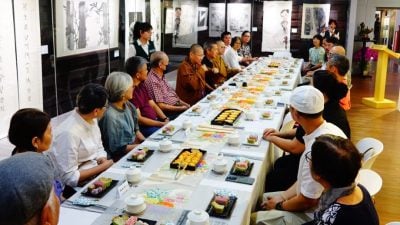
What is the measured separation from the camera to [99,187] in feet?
7.52

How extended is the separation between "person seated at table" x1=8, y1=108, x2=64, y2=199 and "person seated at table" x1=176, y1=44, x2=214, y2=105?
11.5 ft

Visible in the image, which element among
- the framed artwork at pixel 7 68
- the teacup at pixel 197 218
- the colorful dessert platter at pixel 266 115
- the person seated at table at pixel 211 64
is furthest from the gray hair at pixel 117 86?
the person seated at table at pixel 211 64

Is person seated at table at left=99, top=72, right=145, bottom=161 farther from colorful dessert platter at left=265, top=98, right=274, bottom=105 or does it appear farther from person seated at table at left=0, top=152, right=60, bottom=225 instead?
person seated at table at left=0, top=152, right=60, bottom=225

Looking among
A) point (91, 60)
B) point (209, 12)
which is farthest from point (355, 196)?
point (209, 12)

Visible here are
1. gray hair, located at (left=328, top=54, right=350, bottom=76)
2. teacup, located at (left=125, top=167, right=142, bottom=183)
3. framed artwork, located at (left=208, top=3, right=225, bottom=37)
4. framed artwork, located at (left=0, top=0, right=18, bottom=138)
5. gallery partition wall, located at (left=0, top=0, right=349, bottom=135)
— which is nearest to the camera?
teacup, located at (left=125, top=167, right=142, bottom=183)

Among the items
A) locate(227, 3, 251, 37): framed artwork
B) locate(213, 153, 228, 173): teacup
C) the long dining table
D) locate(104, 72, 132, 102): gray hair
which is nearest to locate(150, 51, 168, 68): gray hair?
the long dining table

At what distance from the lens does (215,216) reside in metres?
2.06

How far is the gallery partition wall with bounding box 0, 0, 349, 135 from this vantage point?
5699mm

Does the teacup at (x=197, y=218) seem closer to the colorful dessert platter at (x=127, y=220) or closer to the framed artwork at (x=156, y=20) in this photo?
the colorful dessert platter at (x=127, y=220)

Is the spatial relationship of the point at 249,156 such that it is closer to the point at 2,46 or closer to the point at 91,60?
the point at 2,46

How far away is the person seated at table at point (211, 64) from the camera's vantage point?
6.82 m

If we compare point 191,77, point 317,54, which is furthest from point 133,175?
point 317,54

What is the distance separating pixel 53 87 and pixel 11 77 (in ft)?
2.49

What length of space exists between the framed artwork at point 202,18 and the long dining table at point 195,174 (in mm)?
7099
